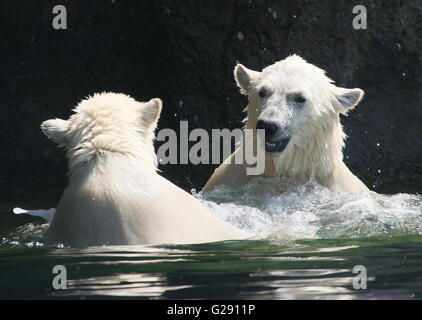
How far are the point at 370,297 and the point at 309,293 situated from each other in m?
0.27

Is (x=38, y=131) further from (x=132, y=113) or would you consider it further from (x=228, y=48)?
(x=132, y=113)

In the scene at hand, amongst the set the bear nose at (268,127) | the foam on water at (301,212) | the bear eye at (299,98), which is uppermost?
the bear eye at (299,98)

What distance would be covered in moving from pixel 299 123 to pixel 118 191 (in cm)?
244

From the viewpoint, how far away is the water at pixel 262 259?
4188mm

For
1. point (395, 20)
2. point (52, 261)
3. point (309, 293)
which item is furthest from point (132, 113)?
point (395, 20)

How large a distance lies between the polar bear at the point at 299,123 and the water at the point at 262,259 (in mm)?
419

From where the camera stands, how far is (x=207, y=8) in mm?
9695

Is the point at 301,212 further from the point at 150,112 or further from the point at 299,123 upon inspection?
the point at 150,112
